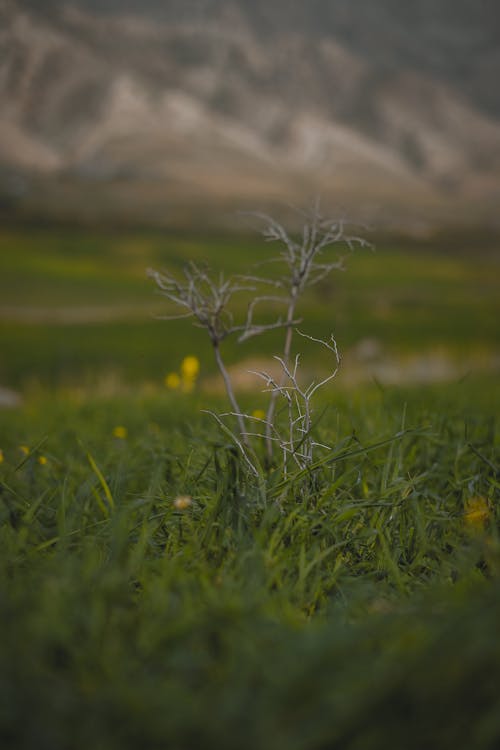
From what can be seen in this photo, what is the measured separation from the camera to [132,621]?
49.5 inches

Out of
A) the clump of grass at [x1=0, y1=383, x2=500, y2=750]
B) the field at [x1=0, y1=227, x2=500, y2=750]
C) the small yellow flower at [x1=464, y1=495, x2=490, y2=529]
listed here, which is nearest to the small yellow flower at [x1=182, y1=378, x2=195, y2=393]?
the field at [x1=0, y1=227, x2=500, y2=750]

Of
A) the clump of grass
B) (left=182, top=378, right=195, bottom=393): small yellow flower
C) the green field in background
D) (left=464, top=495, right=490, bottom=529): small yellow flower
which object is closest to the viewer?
the clump of grass

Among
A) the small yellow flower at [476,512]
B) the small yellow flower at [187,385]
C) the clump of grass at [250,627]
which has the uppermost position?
the clump of grass at [250,627]

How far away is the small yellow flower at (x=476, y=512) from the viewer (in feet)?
6.25

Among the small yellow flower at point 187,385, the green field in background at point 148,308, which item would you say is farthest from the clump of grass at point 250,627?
the green field in background at point 148,308

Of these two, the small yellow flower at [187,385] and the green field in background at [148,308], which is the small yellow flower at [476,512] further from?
the green field in background at [148,308]

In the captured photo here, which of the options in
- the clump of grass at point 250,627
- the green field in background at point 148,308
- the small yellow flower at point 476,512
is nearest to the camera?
the clump of grass at point 250,627

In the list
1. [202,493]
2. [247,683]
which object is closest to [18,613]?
[247,683]

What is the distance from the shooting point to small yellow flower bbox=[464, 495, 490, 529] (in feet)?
6.25

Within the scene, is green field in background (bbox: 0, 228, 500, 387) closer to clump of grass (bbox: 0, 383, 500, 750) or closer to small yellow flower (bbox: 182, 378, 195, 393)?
small yellow flower (bbox: 182, 378, 195, 393)

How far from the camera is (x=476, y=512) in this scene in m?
1.94

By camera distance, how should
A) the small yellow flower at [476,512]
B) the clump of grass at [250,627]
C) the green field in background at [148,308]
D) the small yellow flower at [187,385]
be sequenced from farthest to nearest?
the green field in background at [148,308] → the small yellow flower at [187,385] → the small yellow flower at [476,512] → the clump of grass at [250,627]

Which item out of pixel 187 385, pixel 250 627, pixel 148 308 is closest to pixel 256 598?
pixel 250 627

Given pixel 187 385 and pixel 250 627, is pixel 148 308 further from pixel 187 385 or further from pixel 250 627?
pixel 250 627
